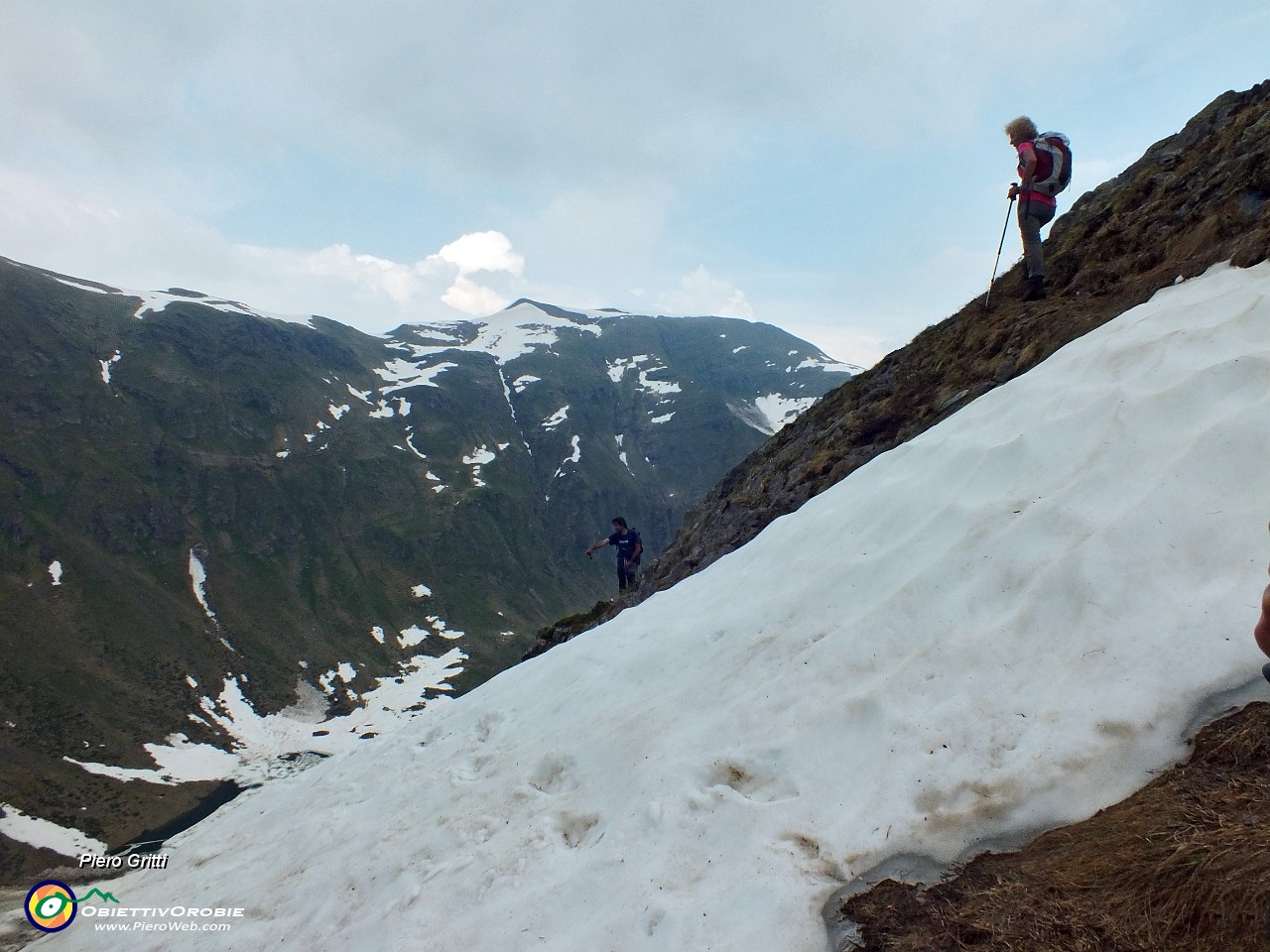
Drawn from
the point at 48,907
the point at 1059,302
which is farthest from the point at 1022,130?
the point at 48,907

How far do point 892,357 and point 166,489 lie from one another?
186 m

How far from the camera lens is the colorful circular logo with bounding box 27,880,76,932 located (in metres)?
7.86

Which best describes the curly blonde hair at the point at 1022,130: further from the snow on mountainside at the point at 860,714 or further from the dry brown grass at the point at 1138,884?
the dry brown grass at the point at 1138,884

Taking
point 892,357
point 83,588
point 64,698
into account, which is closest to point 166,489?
point 83,588

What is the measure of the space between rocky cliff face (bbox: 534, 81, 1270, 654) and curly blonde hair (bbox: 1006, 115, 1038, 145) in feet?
8.66

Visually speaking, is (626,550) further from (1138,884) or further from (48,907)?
(1138,884)

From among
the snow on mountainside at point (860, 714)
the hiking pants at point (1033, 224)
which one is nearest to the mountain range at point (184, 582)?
the snow on mountainside at point (860, 714)

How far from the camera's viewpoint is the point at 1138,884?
3.31 meters

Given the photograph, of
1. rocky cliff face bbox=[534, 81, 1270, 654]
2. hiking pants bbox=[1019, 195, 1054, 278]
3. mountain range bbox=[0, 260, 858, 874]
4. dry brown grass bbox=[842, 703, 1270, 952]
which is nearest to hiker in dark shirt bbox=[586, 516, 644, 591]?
rocky cliff face bbox=[534, 81, 1270, 654]

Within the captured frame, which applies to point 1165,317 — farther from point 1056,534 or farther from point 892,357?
point 892,357

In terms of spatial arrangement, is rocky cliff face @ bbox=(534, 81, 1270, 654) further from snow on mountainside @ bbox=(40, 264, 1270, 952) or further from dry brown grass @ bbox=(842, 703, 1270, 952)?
dry brown grass @ bbox=(842, 703, 1270, 952)

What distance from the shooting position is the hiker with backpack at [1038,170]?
39.3 ft

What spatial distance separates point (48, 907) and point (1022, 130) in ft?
60.7

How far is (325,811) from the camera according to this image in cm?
827
